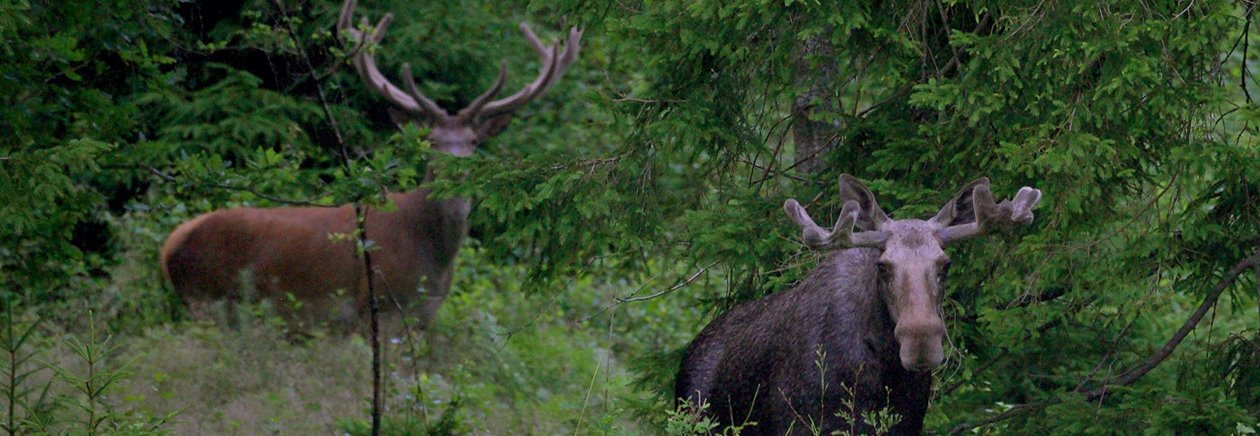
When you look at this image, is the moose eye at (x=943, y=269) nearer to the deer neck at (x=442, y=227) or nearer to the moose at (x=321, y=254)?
the moose at (x=321, y=254)

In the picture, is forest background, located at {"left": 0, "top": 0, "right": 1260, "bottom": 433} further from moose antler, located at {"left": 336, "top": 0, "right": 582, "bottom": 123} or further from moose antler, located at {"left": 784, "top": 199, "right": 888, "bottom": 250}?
moose antler, located at {"left": 336, "top": 0, "right": 582, "bottom": 123}

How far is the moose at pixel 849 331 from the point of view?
19.2 ft

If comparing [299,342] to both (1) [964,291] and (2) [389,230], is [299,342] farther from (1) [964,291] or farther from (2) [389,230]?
(1) [964,291]

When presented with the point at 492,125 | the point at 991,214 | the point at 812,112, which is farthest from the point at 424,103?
the point at 991,214

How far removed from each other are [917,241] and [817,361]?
2.27 feet

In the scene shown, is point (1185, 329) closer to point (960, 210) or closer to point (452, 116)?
point (960, 210)

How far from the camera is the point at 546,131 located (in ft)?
52.6

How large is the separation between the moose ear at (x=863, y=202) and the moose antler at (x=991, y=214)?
10.9 inches

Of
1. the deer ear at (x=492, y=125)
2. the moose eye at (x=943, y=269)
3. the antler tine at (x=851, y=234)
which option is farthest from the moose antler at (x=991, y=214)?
the deer ear at (x=492, y=125)

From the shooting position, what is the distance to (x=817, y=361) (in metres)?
6.31

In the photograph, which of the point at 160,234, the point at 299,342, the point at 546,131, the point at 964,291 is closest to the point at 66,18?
the point at 964,291

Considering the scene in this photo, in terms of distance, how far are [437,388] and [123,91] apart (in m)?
2.78

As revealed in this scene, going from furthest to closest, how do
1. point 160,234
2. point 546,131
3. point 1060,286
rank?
point 546,131, point 160,234, point 1060,286

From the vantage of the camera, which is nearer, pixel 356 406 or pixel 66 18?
pixel 66 18
